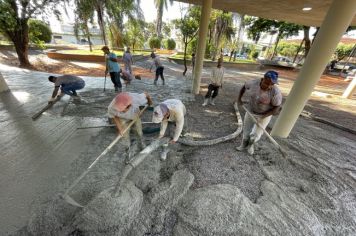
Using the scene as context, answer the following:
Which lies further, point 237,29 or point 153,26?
point 153,26

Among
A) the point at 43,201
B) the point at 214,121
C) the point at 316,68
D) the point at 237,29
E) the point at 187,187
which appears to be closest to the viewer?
the point at 43,201

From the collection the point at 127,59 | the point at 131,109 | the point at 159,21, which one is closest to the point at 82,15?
the point at 127,59

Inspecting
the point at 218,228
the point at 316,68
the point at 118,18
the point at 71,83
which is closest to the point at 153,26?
the point at 118,18

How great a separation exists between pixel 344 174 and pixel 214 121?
8.67 ft

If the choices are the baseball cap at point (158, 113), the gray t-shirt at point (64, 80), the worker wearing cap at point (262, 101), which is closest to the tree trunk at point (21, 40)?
the gray t-shirt at point (64, 80)

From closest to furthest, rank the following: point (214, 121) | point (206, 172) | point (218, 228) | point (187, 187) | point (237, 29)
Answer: point (218, 228)
point (187, 187)
point (206, 172)
point (214, 121)
point (237, 29)

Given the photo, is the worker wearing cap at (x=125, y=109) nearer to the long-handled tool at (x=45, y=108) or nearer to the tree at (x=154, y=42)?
the long-handled tool at (x=45, y=108)

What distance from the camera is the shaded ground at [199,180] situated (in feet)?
6.67

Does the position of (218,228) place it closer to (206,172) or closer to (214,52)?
(206,172)

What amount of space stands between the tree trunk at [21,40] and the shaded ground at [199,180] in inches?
280

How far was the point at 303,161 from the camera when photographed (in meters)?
3.19

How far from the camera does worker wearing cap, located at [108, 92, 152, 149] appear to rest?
245cm

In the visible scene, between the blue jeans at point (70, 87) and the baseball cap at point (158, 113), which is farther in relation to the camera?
the blue jeans at point (70, 87)

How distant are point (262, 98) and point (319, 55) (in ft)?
4.49
